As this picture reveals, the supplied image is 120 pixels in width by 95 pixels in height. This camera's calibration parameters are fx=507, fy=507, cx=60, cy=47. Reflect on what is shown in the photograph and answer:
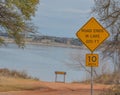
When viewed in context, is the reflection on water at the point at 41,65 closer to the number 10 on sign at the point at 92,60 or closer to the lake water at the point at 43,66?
the lake water at the point at 43,66

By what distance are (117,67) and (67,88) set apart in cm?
436

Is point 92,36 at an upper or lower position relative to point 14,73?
lower

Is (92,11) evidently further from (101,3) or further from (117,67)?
(117,67)

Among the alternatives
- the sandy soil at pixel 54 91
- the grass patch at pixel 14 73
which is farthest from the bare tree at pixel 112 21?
the grass patch at pixel 14 73

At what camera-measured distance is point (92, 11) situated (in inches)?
1351

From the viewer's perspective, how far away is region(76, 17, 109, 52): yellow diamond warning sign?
2084 centimetres

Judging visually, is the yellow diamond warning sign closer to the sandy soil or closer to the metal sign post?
the metal sign post

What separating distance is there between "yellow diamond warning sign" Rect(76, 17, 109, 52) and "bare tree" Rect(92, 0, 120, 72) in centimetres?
1295

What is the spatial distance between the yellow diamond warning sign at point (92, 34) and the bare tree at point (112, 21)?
42.5 feet

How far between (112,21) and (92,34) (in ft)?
45.3

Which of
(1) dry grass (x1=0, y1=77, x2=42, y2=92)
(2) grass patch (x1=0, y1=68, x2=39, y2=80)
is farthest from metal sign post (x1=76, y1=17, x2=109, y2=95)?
(2) grass patch (x1=0, y1=68, x2=39, y2=80)

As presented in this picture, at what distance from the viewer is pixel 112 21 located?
34500 mm

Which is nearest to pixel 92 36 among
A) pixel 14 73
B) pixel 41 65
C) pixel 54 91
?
pixel 54 91

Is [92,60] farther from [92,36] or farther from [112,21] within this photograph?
[112,21]
